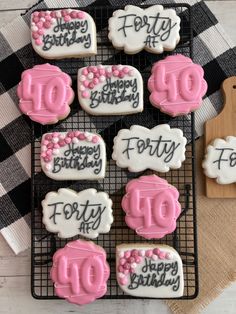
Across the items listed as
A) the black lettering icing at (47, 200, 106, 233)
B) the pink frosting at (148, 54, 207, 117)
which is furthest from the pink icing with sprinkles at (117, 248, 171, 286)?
the pink frosting at (148, 54, 207, 117)

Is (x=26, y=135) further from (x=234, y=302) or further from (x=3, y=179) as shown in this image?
(x=234, y=302)

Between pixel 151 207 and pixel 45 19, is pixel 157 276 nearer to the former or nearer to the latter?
pixel 151 207

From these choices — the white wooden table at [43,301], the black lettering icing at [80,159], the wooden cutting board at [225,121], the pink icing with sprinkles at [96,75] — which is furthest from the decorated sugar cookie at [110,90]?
the white wooden table at [43,301]

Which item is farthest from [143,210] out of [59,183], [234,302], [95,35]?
[95,35]

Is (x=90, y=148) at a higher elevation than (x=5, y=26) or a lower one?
lower

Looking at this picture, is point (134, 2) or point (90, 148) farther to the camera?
point (134, 2)

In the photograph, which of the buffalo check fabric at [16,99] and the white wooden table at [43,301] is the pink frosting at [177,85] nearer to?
the buffalo check fabric at [16,99]

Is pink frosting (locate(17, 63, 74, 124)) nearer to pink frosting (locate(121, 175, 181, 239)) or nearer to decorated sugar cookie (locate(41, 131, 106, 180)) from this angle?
decorated sugar cookie (locate(41, 131, 106, 180))
